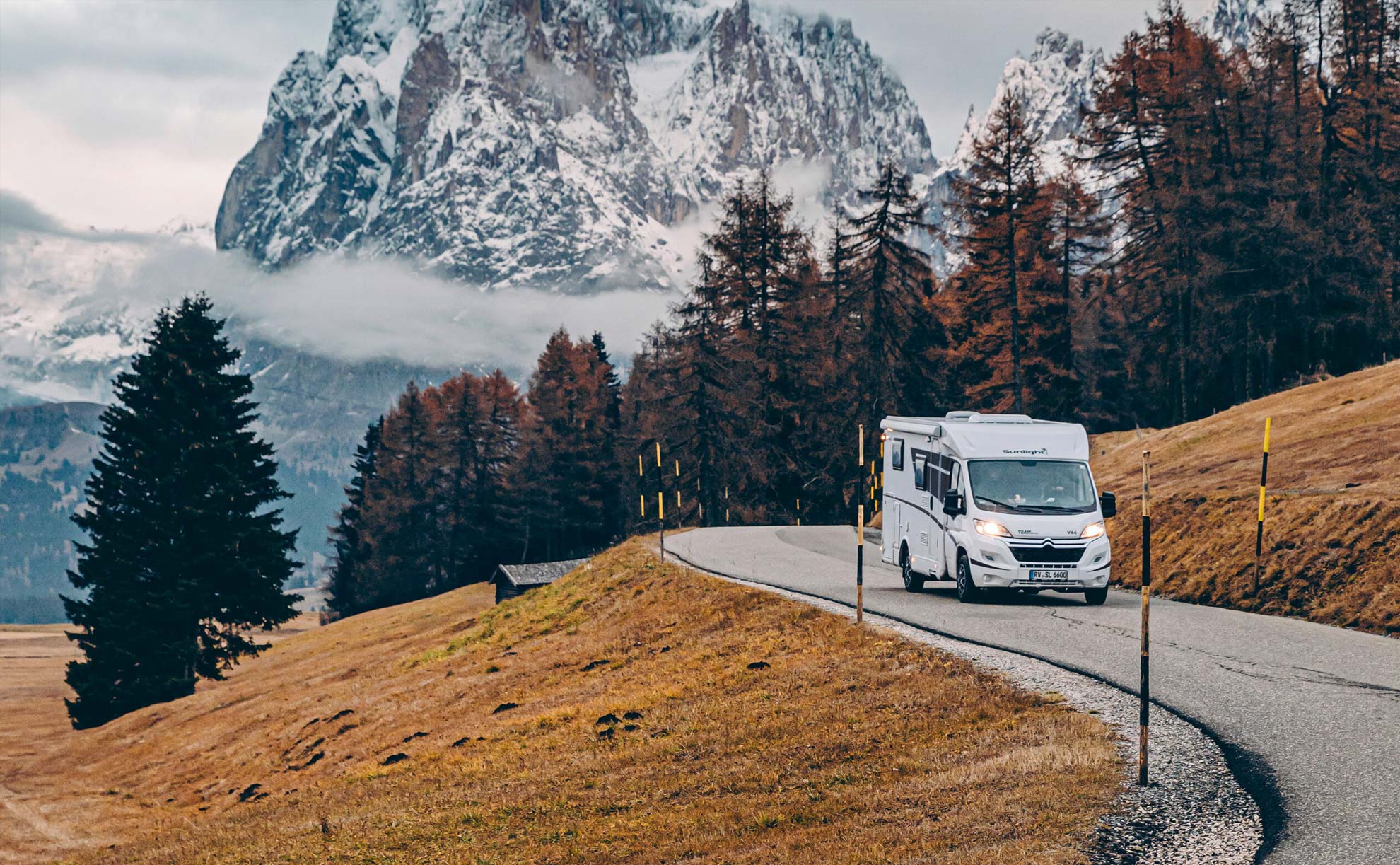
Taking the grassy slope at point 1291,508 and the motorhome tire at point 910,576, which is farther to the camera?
the motorhome tire at point 910,576

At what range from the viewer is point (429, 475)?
86938 mm

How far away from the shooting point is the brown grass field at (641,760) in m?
8.81

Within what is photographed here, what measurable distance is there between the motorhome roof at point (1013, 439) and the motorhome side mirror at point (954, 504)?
82 centimetres

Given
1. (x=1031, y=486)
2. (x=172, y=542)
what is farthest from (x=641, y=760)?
(x=172, y=542)

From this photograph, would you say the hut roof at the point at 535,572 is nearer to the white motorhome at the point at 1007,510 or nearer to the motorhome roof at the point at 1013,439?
the white motorhome at the point at 1007,510

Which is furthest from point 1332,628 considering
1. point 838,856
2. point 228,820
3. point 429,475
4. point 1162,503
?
point 429,475

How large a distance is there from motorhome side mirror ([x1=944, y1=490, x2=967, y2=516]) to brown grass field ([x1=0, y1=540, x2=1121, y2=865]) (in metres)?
3.08

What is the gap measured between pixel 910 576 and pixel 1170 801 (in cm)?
1369

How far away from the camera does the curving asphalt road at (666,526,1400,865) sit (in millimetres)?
7793

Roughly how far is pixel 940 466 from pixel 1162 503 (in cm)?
669

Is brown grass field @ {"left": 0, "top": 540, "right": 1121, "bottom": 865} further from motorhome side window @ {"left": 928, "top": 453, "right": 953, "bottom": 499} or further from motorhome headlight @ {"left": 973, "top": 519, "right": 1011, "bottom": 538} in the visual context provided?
motorhome side window @ {"left": 928, "top": 453, "right": 953, "bottom": 499}

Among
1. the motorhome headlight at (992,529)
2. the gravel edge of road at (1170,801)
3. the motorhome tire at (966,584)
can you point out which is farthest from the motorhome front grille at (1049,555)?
the gravel edge of road at (1170,801)

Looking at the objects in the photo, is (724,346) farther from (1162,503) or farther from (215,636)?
(1162,503)

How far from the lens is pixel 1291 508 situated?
2080cm
